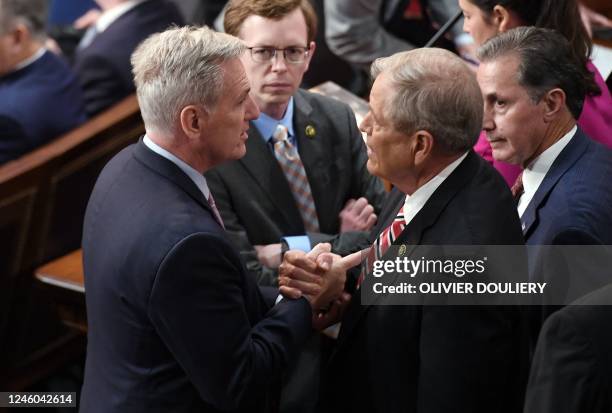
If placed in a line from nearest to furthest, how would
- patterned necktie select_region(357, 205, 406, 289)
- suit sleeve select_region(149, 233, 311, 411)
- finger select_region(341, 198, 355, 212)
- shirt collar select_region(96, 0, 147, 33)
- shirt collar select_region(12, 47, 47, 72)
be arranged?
suit sleeve select_region(149, 233, 311, 411) < patterned necktie select_region(357, 205, 406, 289) < finger select_region(341, 198, 355, 212) < shirt collar select_region(12, 47, 47, 72) < shirt collar select_region(96, 0, 147, 33)

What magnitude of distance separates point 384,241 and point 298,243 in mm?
545

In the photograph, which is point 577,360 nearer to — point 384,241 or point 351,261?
point 384,241

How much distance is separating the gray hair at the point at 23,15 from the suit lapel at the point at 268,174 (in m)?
Result: 1.46

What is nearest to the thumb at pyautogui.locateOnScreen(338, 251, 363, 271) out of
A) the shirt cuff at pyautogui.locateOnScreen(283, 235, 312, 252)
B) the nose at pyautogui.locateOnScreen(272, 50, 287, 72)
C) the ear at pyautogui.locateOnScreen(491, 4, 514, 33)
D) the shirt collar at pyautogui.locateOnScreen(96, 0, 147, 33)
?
the shirt cuff at pyautogui.locateOnScreen(283, 235, 312, 252)

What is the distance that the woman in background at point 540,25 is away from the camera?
312 centimetres

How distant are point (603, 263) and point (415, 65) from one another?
0.70 meters

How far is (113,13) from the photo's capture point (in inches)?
186

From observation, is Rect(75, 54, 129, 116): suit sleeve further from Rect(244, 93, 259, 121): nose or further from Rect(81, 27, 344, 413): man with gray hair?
Rect(81, 27, 344, 413): man with gray hair

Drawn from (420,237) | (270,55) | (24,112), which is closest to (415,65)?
(420,237)

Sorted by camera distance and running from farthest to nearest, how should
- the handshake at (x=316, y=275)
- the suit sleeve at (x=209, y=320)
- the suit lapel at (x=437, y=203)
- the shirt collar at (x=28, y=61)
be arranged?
the shirt collar at (x=28, y=61), the handshake at (x=316, y=275), the suit lapel at (x=437, y=203), the suit sleeve at (x=209, y=320)

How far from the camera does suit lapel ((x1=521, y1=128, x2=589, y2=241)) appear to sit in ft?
8.79

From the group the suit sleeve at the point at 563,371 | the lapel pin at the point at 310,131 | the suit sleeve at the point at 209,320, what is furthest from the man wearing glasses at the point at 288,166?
Answer: the suit sleeve at the point at 563,371

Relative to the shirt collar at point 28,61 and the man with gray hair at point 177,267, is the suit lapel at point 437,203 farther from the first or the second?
the shirt collar at point 28,61

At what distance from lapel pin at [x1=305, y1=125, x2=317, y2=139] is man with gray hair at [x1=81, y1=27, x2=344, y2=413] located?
726 millimetres
